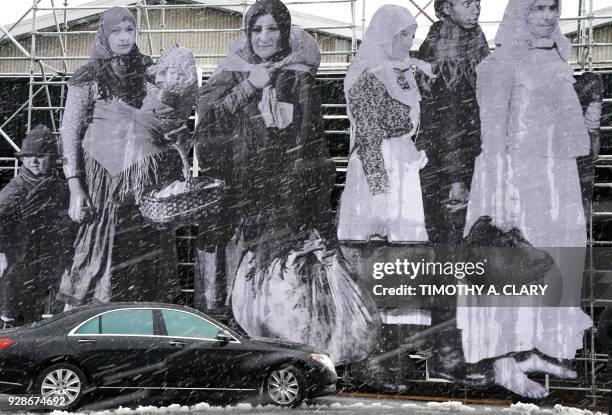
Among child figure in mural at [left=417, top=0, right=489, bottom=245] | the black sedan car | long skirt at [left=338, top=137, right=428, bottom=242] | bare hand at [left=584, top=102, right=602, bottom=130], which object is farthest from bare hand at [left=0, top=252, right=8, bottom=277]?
→ bare hand at [left=584, top=102, right=602, bottom=130]

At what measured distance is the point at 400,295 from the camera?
1454cm

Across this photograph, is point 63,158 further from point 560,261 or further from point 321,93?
point 560,261

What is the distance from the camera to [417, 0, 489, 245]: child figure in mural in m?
14.5

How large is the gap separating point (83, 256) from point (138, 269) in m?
0.91

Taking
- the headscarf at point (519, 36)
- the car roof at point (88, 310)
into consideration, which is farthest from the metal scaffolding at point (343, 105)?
the car roof at point (88, 310)

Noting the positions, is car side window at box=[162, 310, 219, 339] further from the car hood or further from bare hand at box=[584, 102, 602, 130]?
bare hand at box=[584, 102, 602, 130]

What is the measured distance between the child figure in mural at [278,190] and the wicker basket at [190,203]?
178mm

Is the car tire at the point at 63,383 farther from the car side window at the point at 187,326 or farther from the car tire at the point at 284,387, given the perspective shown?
the car tire at the point at 284,387

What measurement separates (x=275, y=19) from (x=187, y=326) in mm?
5511

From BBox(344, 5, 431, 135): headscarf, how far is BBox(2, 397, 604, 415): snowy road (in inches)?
170

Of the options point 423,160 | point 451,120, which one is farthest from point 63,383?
point 451,120

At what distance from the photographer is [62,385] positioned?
11.1 m

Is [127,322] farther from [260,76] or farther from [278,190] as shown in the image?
[260,76]

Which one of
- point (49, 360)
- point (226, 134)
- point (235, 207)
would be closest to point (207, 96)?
point (226, 134)
